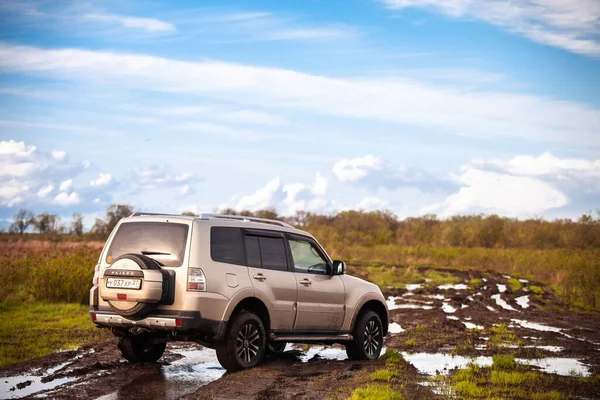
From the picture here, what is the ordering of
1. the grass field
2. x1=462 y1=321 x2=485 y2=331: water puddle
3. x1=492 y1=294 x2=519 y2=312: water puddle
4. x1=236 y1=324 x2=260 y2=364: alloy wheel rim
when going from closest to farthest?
x1=236 y1=324 x2=260 y2=364: alloy wheel rim
the grass field
x1=462 y1=321 x2=485 y2=331: water puddle
x1=492 y1=294 x2=519 y2=312: water puddle

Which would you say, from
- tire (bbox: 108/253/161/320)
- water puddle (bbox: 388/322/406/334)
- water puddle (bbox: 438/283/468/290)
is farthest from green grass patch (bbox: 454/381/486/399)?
water puddle (bbox: 438/283/468/290)

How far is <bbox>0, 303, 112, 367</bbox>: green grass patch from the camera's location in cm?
1259

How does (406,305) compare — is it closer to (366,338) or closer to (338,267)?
(366,338)

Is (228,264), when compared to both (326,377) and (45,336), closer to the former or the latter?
(326,377)

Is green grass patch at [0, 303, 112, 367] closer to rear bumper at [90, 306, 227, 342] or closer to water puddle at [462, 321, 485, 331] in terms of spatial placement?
rear bumper at [90, 306, 227, 342]

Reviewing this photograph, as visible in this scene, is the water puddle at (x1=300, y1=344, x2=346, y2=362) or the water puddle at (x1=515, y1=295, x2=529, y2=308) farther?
the water puddle at (x1=515, y1=295, x2=529, y2=308)

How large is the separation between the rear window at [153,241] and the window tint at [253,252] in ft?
3.69

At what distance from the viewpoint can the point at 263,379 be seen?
9.80m

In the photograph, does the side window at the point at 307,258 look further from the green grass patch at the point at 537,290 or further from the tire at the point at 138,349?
the green grass patch at the point at 537,290

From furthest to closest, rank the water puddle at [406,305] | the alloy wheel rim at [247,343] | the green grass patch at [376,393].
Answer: the water puddle at [406,305], the alloy wheel rim at [247,343], the green grass patch at [376,393]

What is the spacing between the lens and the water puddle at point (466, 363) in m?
11.4

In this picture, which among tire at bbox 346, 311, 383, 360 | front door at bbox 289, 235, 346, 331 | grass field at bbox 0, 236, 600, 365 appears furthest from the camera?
grass field at bbox 0, 236, 600, 365

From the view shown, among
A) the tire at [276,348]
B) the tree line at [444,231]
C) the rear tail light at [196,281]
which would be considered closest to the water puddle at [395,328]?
the tire at [276,348]

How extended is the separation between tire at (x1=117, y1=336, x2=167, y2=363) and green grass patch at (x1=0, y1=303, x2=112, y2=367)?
180 cm
